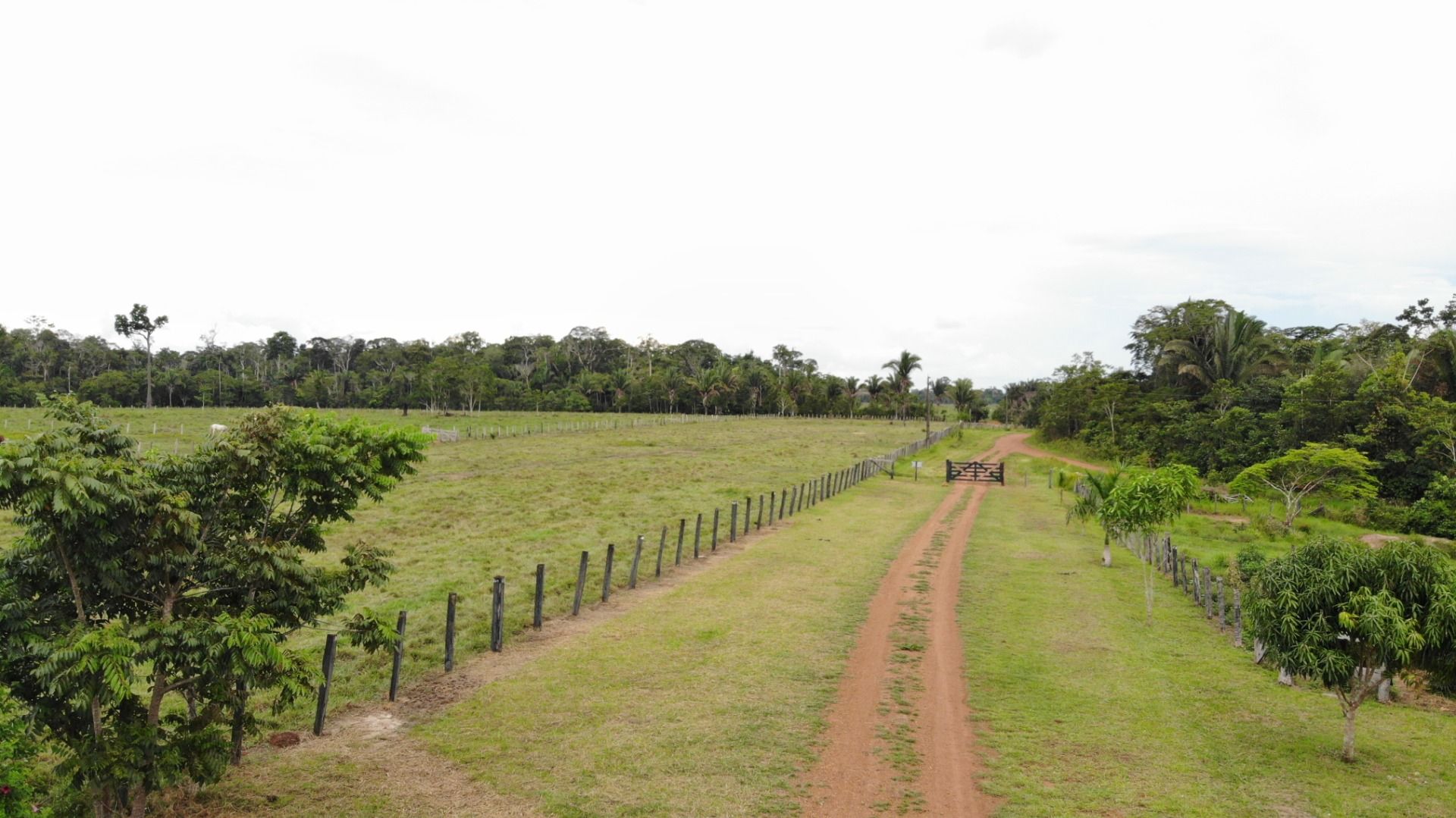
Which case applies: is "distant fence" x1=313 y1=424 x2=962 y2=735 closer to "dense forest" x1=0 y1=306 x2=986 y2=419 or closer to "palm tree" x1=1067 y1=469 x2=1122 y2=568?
"palm tree" x1=1067 y1=469 x2=1122 y2=568

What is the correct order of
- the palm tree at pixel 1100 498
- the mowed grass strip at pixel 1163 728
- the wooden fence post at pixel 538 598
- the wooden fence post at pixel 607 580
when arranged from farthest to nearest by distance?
the palm tree at pixel 1100 498, the wooden fence post at pixel 607 580, the wooden fence post at pixel 538 598, the mowed grass strip at pixel 1163 728

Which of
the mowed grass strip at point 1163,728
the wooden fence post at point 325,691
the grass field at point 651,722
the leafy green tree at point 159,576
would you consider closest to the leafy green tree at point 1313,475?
the mowed grass strip at point 1163,728

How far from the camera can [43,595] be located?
7219mm

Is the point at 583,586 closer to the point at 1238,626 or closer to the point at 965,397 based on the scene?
the point at 1238,626

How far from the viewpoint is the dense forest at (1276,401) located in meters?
35.3

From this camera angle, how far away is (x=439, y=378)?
291 feet

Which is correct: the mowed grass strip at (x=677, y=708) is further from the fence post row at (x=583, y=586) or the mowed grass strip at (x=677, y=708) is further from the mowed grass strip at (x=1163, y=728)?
the mowed grass strip at (x=1163, y=728)

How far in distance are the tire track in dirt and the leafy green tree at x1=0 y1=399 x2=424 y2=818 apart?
599cm

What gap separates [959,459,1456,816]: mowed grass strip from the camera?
946 centimetres

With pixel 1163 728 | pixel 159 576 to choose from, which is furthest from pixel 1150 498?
pixel 159 576

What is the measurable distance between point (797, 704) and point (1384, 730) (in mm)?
8861

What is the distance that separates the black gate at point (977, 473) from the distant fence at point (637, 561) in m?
4.67

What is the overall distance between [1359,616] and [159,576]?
1374 centimetres


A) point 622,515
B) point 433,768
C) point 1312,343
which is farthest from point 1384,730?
point 1312,343
